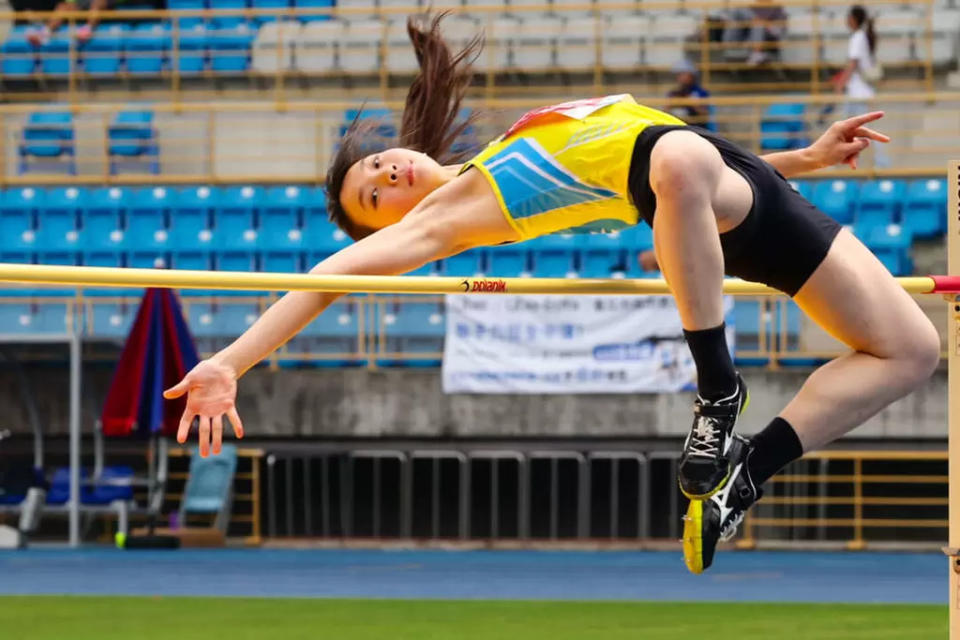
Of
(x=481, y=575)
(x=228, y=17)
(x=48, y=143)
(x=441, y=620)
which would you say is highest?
(x=228, y=17)

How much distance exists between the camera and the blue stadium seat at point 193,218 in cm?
1458

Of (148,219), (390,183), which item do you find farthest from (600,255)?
(390,183)

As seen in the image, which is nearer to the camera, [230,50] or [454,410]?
[454,410]

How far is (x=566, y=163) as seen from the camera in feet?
13.1

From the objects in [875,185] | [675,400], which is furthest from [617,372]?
[875,185]

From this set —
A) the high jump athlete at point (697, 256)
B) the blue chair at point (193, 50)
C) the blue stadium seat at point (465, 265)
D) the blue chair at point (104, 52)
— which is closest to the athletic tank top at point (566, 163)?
the high jump athlete at point (697, 256)

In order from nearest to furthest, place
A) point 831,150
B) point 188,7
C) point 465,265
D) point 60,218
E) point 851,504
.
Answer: point 831,150
point 851,504
point 465,265
point 60,218
point 188,7

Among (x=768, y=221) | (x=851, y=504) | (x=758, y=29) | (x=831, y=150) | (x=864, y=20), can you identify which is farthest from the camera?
(x=758, y=29)

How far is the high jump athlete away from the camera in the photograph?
387 cm

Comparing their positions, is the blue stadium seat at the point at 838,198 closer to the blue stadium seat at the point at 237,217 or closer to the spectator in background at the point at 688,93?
the spectator in background at the point at 688,93

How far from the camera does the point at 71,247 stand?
48.3ft

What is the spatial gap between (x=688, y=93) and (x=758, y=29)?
1907 mm

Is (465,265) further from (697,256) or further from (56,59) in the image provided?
(697,256)

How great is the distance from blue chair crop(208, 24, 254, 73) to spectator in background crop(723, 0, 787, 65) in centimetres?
489
